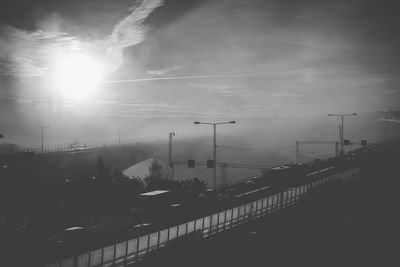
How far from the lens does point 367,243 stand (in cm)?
2733

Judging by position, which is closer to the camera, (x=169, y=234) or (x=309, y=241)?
(x=169, y=234)

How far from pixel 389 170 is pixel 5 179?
8994cm

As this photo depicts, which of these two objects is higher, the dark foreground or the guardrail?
the guardrail

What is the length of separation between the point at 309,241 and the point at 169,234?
1501cm

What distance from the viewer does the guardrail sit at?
1627 centimetres

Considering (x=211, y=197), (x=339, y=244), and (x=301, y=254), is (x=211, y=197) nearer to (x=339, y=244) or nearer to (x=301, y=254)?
(x=301, y=254)

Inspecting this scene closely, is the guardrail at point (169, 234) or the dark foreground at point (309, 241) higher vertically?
the guardrail at point (169, 234)

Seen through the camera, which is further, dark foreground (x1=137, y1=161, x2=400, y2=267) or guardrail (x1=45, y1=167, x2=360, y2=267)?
dark foreground (x1=137, y1=161, x2=400, y2=267)

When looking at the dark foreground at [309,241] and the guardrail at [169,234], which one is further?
the dark foreground at [309,241]

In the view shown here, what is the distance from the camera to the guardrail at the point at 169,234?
16266mm

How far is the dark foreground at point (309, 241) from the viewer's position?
21.7 m

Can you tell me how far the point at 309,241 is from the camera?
28.4 meters

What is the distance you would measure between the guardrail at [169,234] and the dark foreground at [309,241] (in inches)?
25.9

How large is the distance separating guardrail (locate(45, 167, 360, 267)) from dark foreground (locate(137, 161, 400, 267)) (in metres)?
0.66
